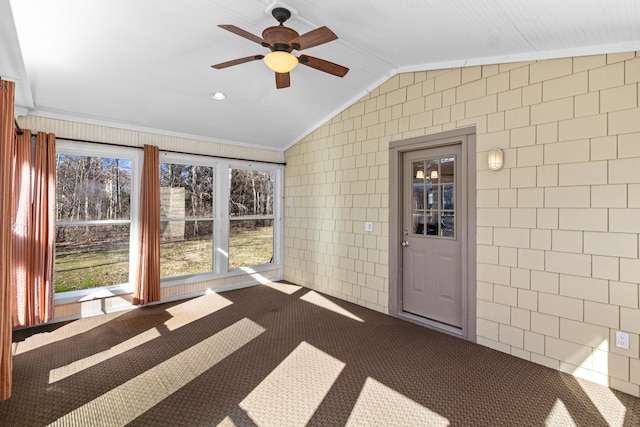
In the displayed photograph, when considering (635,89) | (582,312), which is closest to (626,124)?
(635,89)

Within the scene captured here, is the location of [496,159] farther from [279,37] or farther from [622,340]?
[279,37]

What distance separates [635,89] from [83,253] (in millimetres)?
5756

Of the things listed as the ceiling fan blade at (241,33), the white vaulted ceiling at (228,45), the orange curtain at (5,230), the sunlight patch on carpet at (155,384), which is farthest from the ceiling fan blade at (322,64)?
the sunlight patch on carpet at (155,384)

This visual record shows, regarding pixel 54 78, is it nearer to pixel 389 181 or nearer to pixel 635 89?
pixel 389 181

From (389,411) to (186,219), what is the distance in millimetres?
3831

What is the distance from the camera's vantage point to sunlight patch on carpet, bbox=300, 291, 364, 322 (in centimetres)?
417

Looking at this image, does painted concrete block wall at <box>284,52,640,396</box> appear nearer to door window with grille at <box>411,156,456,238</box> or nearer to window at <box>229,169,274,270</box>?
door window with grille at <box>411,156,456,238</box>

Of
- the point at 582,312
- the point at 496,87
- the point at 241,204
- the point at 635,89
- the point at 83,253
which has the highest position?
the point at 496,87

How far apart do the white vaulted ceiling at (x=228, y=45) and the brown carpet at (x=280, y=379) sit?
249cm

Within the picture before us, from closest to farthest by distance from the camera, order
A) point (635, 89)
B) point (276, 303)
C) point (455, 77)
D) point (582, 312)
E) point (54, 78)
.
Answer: point (635, 89)
point (582, 312)
point (54, 78)
point (455, 77)
point (276, 303)

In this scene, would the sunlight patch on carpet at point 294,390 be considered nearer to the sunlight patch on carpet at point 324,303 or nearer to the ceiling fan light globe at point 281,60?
the sunlight patch on carpet at point 324,303

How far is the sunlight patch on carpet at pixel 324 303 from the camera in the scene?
13.7ft

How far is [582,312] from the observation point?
2.69 meters

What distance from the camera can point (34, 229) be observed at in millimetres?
3498
